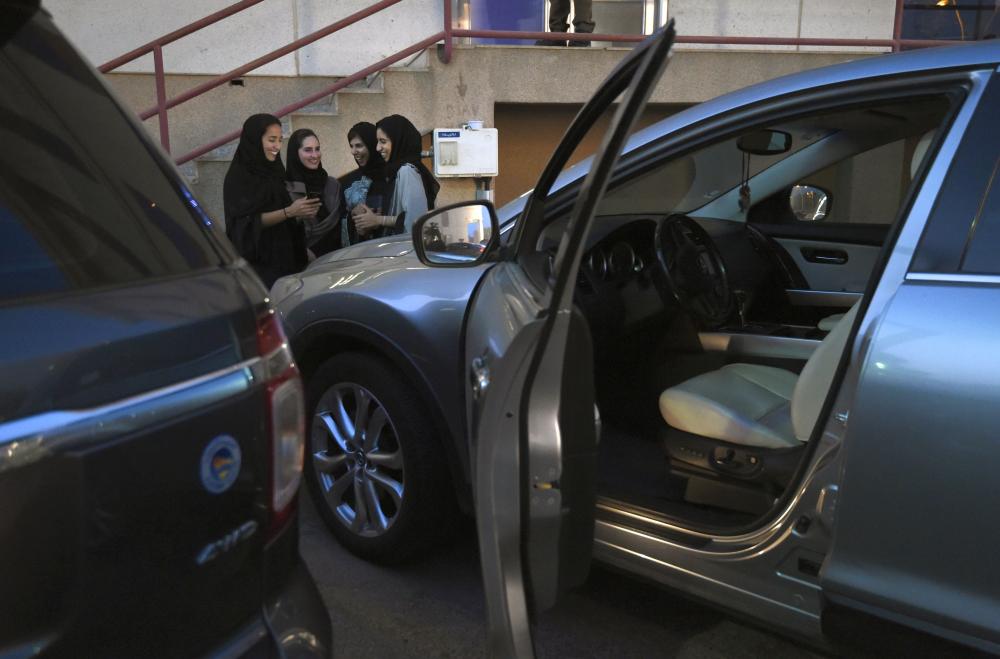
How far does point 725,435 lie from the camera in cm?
245

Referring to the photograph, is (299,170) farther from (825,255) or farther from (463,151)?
(825,255)

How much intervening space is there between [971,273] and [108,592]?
161 centimetres

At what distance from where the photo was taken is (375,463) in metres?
2.73

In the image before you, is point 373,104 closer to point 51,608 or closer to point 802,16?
point 802,16

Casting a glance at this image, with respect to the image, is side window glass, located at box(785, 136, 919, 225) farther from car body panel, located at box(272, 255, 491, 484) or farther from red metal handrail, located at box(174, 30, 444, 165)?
car body panel, located at box(272, 255, 491, 484)

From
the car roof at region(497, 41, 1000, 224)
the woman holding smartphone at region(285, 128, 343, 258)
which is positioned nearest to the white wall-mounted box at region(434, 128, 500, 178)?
the woman holding smartphone at region(285, 128, 343, 258)

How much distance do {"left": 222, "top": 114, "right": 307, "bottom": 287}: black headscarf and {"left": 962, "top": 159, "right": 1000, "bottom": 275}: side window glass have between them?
3790 mm

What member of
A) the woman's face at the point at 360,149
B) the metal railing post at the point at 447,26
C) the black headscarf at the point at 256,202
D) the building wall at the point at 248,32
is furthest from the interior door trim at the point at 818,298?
the building wall at the point at 248,32

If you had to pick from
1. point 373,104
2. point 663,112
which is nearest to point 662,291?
point 373,104

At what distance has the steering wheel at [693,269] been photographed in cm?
319

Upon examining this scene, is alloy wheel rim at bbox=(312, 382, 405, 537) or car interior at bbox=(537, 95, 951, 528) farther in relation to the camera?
alloy wheel rim at bbox=(312, 382, 405, 537)

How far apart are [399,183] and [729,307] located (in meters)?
2.18

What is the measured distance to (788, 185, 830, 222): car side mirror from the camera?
4.26 m

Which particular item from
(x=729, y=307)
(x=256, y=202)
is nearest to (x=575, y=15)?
(x=256, y=202)
